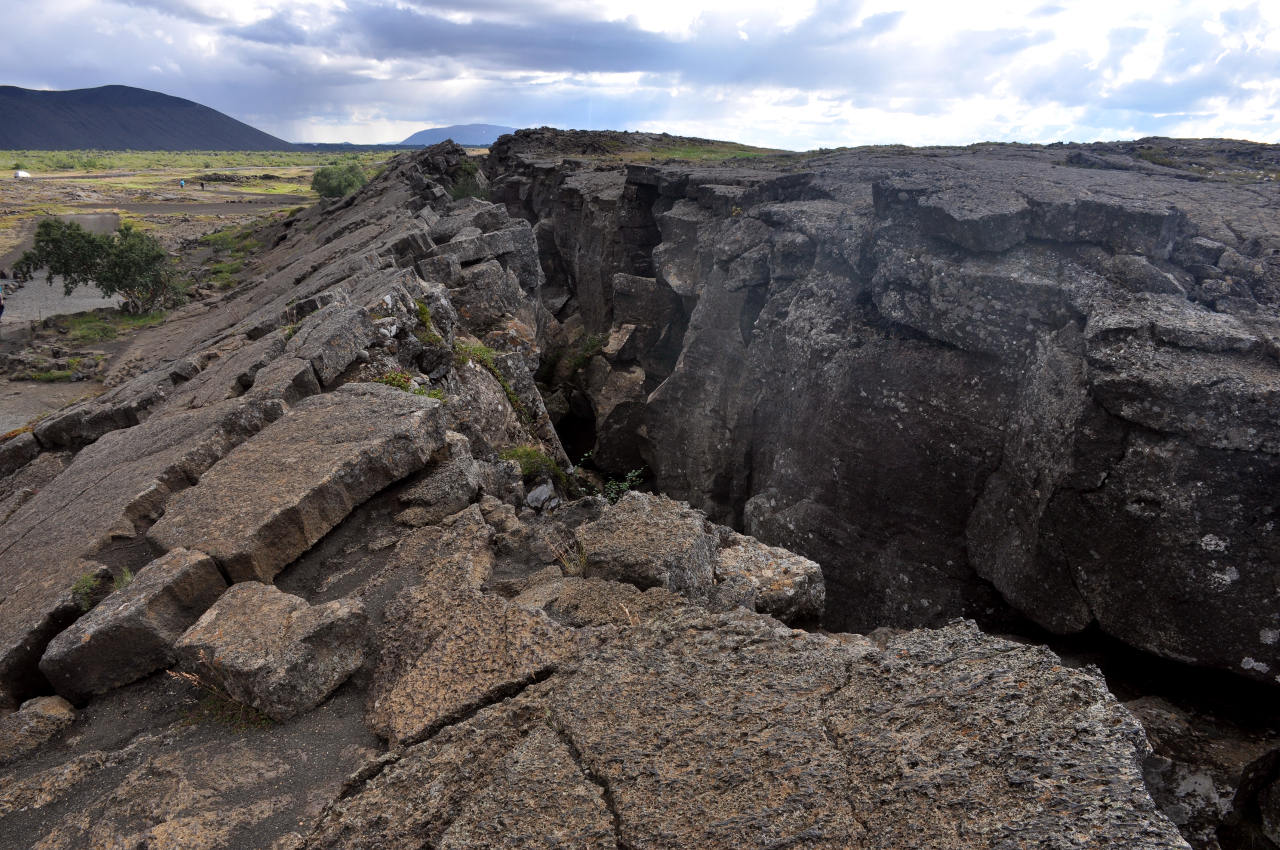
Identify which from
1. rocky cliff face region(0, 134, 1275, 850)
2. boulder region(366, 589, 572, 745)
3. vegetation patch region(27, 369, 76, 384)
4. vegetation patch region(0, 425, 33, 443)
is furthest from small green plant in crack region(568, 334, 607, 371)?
boulder region(366, 589, 572, 745)

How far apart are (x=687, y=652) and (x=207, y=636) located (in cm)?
316

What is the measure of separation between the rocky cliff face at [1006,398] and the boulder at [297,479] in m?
6.75

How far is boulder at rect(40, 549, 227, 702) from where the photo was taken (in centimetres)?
483

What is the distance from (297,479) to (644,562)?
3.15 metres

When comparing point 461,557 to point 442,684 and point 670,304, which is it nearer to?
point 442,684

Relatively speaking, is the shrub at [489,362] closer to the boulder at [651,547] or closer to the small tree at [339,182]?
the boulder at [651,547]

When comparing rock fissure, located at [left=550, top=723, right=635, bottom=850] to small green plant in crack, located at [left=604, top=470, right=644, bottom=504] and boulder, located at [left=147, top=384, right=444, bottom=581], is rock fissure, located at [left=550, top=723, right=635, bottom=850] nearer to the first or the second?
boulder, located at [left=147, top=384, right=444, bottom=581]

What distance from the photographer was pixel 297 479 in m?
6.19

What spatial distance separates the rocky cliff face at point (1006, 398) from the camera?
693 cm

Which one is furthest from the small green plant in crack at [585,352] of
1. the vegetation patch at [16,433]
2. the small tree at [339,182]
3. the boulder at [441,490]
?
the small tree at [339,182]

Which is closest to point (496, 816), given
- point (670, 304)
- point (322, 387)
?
point (322, 387)

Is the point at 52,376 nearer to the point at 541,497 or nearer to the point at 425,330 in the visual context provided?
the point at 425,330

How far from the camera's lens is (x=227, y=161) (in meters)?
192

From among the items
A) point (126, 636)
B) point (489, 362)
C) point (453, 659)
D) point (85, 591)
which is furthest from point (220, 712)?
point (489, 362)
